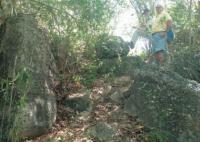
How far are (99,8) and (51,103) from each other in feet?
9.16

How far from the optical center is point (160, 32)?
30.4 feet

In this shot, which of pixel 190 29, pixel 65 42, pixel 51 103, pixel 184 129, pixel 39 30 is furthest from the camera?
pixel 190 29

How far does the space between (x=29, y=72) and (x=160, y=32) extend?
138 inches

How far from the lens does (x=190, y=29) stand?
10.4 metres

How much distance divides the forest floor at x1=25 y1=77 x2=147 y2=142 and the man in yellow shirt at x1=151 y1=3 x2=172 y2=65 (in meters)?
1.51

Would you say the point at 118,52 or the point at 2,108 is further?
the point at 118,52

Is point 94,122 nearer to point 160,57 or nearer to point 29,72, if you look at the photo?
point 29,72

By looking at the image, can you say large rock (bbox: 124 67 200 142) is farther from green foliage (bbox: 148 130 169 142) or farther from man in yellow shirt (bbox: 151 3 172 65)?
man in yellow shirt (bbox: 151 3 172 65)

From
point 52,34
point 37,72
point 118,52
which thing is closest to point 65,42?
point 52,34

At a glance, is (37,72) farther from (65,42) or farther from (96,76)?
(96,76)

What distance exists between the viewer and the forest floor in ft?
22.2

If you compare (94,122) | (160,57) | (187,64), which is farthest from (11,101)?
(187,64)

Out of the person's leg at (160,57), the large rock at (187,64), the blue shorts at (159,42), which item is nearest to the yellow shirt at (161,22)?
the blue shorts at (159,42)

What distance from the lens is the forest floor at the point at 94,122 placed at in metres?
6.77
